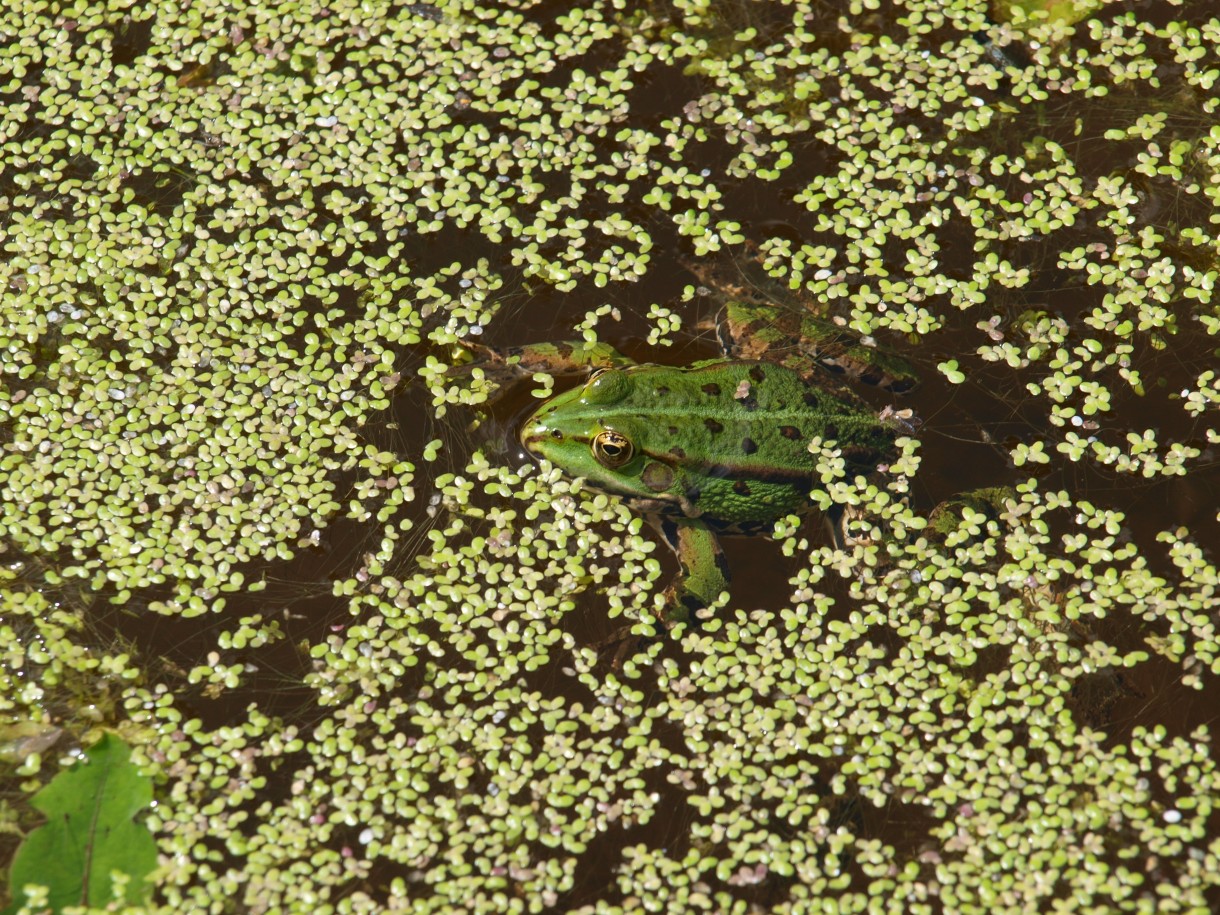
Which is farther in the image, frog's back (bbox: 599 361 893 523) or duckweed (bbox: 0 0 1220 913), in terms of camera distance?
frog's back (bbox: 599 361 893 523)

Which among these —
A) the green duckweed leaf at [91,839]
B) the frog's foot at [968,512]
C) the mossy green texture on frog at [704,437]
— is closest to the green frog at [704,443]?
the mossy green texture on frog at [704,437]

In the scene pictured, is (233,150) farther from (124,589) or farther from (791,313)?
(791,313)

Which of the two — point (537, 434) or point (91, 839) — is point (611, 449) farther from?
point (91, 839)

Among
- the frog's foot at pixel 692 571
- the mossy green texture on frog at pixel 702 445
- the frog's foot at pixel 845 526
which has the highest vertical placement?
the mossy green texture on frog at pixel 702 445

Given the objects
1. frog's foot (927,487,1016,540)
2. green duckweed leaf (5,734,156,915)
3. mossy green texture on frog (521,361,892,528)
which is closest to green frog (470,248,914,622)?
mossy green texture on frog (521,361,892,528)

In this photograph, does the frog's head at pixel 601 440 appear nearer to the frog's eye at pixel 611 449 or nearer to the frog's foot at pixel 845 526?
the frog's eye at pixel 611 449

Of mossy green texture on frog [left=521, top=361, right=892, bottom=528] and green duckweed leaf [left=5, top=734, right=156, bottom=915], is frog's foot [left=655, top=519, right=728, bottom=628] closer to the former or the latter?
mossy green texture on frog [left=521, top=361, right=892, bottom=528]

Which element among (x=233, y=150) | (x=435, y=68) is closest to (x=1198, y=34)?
(x=435, y=68)

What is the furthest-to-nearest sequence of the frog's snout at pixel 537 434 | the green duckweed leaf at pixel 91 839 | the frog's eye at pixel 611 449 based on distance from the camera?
the frog's snout at pixel 537 434
the frog's eye at pixel 611 449
the green duckweed leaf at pixel 91 839
